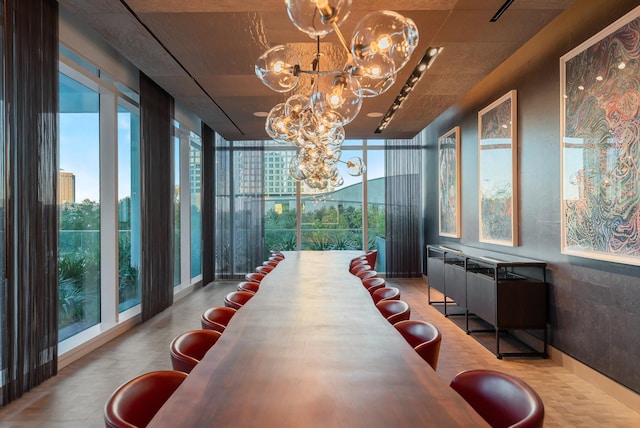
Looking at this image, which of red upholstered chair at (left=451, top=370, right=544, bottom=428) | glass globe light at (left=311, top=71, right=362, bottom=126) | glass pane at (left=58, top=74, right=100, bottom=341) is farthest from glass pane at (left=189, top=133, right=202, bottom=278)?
red upholstered chair at (left=451, top=370, right=544, bottom=428)

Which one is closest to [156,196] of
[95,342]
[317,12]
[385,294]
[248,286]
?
[95,342]

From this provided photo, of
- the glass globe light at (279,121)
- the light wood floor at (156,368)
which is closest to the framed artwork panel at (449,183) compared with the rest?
the light wood floor at (156,368)

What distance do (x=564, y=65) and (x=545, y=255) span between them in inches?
78.6

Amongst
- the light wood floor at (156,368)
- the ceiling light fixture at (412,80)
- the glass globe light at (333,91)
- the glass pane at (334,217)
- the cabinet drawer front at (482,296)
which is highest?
the ceiling light fixture at (412,80)

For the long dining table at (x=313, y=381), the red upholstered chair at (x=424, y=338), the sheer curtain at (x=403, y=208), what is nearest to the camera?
the long dining table at (x=313, y=381)

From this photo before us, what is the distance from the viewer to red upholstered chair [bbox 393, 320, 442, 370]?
7.08ft

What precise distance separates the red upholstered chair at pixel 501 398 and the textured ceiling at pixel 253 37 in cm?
293

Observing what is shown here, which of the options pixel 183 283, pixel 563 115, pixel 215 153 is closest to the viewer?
pixel 563 115

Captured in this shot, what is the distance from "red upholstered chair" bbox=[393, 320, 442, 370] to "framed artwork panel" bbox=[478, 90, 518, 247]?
10.1ft

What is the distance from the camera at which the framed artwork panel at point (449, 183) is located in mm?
7031

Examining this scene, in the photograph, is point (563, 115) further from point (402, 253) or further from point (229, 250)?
point (229, 250)

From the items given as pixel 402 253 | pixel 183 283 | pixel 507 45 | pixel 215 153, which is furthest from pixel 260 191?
pixel 507 45

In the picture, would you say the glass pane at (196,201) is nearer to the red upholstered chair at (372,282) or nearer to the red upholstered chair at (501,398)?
the red upholstered chair at (372,282)

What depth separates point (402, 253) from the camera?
9617mm
